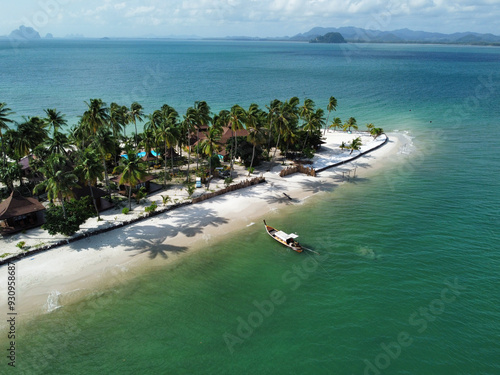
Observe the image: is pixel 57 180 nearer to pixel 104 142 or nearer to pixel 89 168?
pixel 89 168

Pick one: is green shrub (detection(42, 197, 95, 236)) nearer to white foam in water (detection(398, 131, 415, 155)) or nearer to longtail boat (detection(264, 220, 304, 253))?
longtail boat (detection(264, 220, 304, 253))

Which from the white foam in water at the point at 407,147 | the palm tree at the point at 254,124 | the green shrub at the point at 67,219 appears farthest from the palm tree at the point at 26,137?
the white foam in water at the point at 407,147

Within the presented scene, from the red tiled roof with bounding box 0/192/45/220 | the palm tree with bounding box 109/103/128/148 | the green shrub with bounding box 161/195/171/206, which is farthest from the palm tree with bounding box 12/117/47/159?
the green shrub with bounding box 161/195/171/206

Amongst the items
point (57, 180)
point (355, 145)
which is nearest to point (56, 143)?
point (57, 180)

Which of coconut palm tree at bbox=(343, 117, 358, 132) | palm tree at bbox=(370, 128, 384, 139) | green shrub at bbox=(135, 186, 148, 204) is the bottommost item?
green shrub at bbox=(135, 186, 148, 204)

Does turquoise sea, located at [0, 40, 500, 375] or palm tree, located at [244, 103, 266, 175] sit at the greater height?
palm tree, located at [244, 103, 266, 175]

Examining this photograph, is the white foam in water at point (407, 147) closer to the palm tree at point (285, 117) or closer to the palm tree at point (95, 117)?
the palm tree at point (285, 117)

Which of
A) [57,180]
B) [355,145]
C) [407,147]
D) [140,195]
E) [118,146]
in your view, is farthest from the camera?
[407,147]
